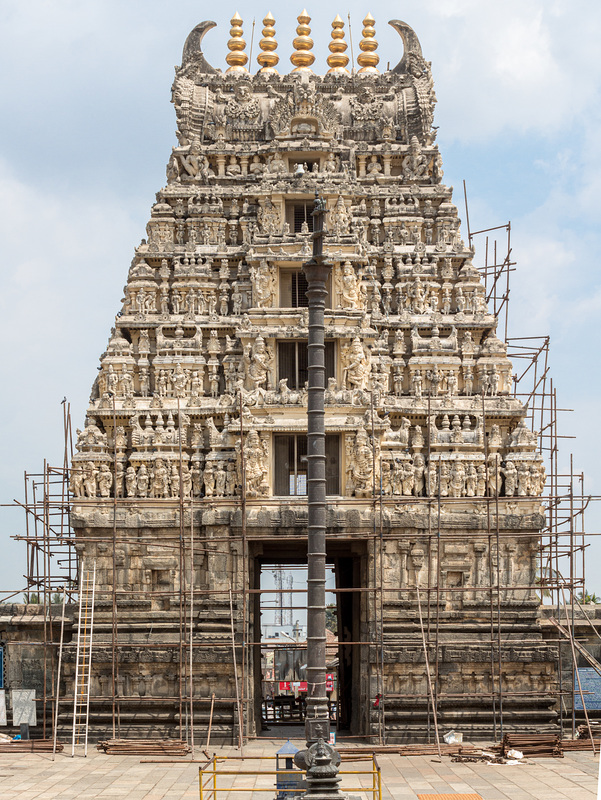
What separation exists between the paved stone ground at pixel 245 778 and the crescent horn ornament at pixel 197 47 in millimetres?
21173

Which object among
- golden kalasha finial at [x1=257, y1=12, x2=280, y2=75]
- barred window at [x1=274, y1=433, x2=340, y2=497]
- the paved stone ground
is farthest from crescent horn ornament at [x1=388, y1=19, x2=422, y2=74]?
the paved stone ground

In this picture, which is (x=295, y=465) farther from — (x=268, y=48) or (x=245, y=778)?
(x=268, y=48)

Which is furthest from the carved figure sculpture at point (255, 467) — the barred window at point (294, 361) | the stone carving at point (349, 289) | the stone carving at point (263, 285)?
the stone carving at point (349, 289)

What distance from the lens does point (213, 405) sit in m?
31.1

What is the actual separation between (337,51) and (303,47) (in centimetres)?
113

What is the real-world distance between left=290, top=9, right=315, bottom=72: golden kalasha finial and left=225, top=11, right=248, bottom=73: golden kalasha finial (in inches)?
62.8

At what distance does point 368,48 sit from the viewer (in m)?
37.6

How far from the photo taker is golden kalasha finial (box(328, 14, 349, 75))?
37312mm

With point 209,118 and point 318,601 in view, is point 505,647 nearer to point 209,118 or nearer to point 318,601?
point 318,601

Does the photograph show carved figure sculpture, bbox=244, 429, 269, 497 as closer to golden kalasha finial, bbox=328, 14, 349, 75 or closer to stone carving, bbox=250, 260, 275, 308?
stone carving, bbox=250, 260, 275, 308

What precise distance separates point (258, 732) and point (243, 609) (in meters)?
4.05

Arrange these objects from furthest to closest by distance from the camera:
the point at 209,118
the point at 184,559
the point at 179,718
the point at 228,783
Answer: the point at 209,118 < the point at 184,559 < the point at 179,718 < the point at 228,783

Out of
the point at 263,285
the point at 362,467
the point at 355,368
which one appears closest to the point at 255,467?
the point at 362,467

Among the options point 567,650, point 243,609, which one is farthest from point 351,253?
point 567,650
